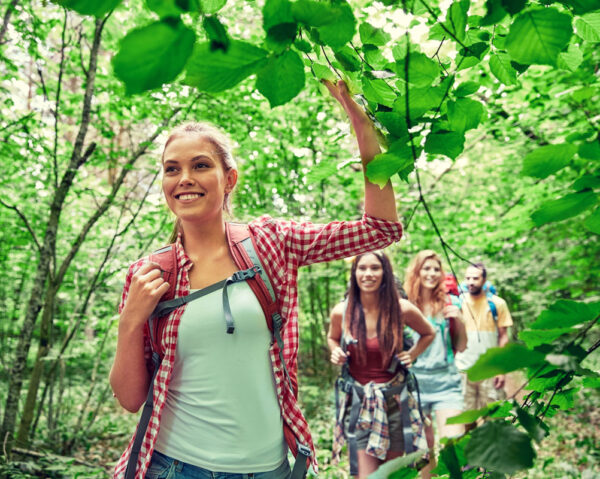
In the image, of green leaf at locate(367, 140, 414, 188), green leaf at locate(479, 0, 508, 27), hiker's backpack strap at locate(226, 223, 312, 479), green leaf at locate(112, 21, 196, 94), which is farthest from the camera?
hiker's backpack strap at locate(226, 223, 312, 479)

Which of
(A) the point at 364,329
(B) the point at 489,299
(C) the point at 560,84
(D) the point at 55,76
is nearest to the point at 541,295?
(B) the point at 489,299

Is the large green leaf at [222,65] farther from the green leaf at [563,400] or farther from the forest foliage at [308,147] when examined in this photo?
the green leaf at [563,400]

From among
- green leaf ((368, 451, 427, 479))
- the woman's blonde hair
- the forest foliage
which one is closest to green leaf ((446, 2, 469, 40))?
the forest foliage

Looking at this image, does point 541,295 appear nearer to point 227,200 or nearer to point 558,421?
point 558,421

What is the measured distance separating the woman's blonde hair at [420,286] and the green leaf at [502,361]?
12.8 ft

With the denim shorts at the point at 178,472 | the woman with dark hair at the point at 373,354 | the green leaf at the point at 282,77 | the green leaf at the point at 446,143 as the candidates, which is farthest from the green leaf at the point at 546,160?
the woman with dark hair at the point at 373,354

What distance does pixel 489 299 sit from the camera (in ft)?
16.8

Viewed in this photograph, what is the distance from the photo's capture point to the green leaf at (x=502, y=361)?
0.55 meters

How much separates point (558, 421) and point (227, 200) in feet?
24.9

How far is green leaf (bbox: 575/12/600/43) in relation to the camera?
86 centimetres

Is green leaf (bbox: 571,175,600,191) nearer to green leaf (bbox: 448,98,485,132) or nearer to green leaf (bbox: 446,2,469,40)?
green leaf (bbox: 448,98,485,132)

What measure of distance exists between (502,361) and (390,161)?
16.4 inches

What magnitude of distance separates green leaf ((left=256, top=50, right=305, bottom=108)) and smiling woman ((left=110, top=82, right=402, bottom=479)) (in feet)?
2.64

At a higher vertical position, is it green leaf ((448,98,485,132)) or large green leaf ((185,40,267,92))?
green leaf ((448,98,485,132))
